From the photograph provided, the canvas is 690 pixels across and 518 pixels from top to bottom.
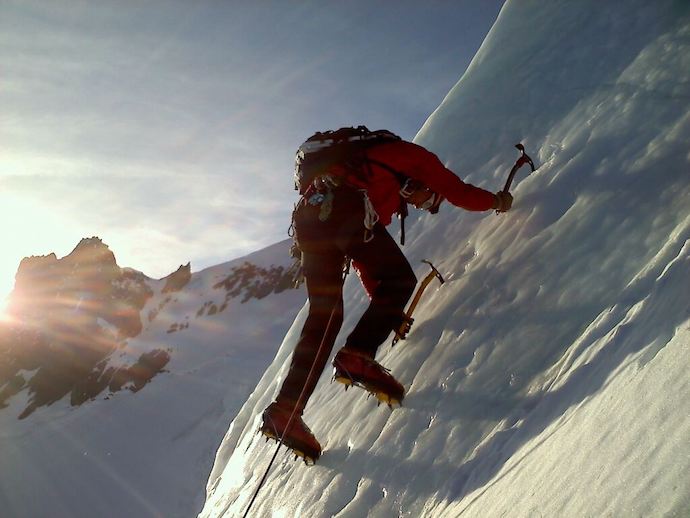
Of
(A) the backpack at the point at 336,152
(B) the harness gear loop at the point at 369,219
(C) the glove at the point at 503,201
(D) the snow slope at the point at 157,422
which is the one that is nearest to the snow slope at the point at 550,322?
(C) the glove at the point at 503,201

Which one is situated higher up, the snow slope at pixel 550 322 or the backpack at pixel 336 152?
the backpack at pixel 336 152

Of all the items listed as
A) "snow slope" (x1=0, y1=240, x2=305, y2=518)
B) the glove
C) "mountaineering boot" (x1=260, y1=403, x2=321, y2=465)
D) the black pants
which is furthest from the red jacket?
"snow slope" (x1=0, y1=240, x2=305, y2=518)

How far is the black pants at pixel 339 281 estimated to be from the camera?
2.50m

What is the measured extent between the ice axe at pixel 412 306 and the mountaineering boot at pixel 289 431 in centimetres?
70

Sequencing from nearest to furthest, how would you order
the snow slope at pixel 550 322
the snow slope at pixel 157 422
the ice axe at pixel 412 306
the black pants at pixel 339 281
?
the snow slope at pixel 550 322, the black pants at pixel 339 281, the ice axe at pixel 412 306, the snow slope at pixel 157 422

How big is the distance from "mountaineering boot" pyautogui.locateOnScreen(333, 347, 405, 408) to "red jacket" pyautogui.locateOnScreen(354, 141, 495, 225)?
33.1 inches

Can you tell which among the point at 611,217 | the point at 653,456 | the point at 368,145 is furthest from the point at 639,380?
the point at 368,145

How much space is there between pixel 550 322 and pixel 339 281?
1.09 m

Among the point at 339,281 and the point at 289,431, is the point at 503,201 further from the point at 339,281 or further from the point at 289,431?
the point at 289,431

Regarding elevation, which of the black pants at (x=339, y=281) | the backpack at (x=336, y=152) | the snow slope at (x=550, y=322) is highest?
the backpack at (x=336, y=152)

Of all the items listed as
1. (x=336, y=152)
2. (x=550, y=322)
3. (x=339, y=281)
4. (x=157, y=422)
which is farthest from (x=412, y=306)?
(x=157, y=422)

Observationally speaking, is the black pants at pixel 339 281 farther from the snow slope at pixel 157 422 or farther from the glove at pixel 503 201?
the snow slope at pixel 157 422

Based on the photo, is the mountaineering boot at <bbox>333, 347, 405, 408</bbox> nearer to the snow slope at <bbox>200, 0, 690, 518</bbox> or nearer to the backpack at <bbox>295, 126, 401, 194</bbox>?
the snow slope at <bbox>200, 0, 690, 518</bbox>

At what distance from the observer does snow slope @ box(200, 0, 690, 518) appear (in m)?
1.16
